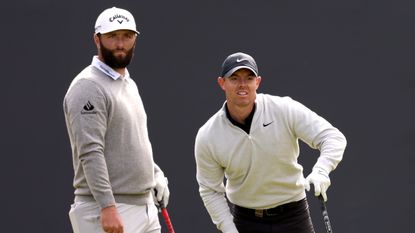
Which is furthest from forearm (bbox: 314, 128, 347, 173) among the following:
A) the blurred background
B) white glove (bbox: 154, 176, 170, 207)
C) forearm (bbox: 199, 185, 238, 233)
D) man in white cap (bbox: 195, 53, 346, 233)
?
the blurred background

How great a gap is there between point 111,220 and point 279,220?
96 centimetres

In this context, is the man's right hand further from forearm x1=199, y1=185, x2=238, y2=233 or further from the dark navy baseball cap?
the dark navy baseball cap

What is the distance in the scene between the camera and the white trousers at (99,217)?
4.78 meters

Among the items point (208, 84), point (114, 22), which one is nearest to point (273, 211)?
point (114, 22)

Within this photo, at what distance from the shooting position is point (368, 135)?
6.50 m

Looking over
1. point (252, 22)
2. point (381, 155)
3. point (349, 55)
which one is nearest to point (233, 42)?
point (252, 22)

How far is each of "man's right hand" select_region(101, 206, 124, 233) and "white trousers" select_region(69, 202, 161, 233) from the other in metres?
0.12

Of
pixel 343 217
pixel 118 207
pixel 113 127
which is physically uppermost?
pixel 113 127

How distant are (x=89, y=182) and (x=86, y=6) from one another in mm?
1836

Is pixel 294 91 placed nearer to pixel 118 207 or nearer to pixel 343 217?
pixel 343 217

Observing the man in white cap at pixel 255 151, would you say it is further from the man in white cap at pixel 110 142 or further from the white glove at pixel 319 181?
the man in white cap at pixel 110 142

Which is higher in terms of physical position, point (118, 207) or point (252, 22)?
point (252, 22)

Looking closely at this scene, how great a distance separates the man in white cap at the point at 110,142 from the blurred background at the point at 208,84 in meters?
1.39

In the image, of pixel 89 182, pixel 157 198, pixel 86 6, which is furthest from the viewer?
pixel 86 6
